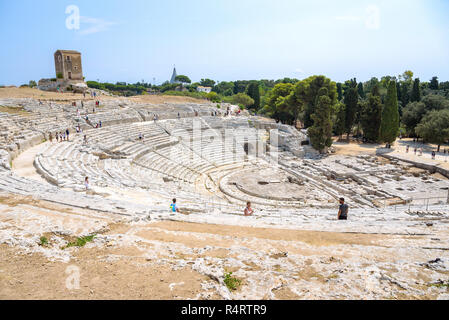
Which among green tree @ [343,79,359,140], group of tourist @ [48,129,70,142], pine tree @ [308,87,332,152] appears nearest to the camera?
group of tourist @ [48,129,70,142]

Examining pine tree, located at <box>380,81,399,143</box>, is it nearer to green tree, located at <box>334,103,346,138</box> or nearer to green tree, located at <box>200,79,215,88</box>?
green tree, located at <box>334,103,346,138</box>

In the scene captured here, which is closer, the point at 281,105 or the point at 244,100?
the point at 281,105

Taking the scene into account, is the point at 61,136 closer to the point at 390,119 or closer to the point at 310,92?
the point at 310,92

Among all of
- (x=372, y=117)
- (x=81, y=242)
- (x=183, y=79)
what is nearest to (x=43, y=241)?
(x=81, y=242)

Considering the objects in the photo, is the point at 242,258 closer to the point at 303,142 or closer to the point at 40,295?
the point at 40,295

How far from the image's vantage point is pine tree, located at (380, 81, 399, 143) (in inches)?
1194

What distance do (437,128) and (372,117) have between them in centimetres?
626

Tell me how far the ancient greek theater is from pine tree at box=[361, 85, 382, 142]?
41.1ft

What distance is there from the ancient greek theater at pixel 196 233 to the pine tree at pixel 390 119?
975cm

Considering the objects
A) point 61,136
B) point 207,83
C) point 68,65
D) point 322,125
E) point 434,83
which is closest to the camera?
point 61,136

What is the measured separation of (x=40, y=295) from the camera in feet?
15.0

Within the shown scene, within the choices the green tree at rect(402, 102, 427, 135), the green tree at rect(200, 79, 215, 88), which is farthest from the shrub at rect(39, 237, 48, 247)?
the green tree at rect(200, 79, 215, 88)

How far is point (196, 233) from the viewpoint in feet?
24.8
